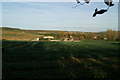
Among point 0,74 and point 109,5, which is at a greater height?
point 109,5

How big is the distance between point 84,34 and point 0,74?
146ft

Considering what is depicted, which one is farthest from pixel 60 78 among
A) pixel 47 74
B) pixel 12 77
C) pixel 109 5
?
pixel 109 5

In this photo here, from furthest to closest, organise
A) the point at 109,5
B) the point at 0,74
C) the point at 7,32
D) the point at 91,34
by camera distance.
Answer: the point at 91,34 < the point at 7,32 < the point at 0,74 < the point at 109,5

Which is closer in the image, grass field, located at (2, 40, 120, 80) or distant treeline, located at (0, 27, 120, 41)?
grass field, located at (2, 40, 120, 80)

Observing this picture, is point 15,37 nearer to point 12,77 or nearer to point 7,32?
point 7,32

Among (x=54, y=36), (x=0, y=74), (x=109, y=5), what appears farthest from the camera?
(x=54, y=36)

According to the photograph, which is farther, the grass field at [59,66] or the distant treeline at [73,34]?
the distant treeline at [73,34]

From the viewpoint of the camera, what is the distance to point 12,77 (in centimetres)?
627

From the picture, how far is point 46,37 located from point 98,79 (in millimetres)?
38445

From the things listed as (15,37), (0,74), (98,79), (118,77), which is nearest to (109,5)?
(98,79)

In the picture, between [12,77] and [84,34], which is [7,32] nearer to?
[84,34]

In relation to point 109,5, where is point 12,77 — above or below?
below

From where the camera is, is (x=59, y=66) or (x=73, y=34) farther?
(x=73, y=34)

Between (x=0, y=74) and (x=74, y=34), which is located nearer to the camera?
(x=0, y=74)
